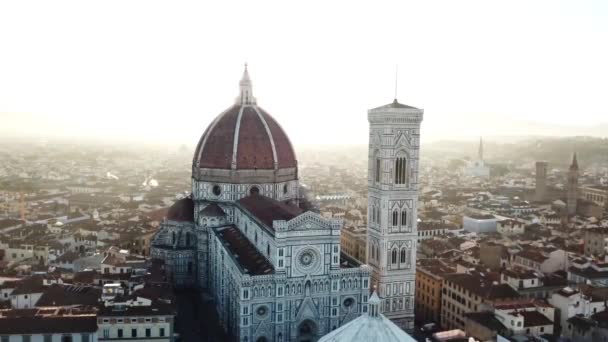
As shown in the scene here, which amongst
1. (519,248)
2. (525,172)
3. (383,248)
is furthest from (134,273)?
(525,172)

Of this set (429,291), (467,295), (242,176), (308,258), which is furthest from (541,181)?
(308,258)

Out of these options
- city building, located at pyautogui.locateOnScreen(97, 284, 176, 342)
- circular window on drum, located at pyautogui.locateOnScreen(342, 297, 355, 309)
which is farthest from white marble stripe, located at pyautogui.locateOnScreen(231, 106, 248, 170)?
city building, located at pyautogui.locateOnScreen(97, 284, 176, 342)

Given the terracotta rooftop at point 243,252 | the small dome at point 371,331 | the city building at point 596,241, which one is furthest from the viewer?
the city building at point 596,241

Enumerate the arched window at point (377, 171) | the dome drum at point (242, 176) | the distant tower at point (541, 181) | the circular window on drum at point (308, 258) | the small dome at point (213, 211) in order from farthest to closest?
the distant tower at point (541, 181)
the dome drum at point (242, 176)
the small dome at point (213, 211)
the arched window at point (377, 171)
the circular window on drum at point (308, 258)

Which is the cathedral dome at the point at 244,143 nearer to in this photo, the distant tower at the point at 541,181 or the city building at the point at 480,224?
the city building at the point at 480,224

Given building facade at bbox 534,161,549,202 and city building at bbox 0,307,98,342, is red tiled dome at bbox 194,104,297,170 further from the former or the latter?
building facade at bbox 534,161,549,202

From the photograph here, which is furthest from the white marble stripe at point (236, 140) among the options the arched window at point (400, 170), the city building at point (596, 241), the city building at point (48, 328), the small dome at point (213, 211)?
the city building at point (596, 241)

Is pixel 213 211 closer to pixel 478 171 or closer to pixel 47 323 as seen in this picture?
pixel 47 323
